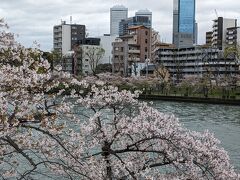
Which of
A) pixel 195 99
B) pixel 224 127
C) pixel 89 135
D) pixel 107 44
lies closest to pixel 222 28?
pixel 107 44

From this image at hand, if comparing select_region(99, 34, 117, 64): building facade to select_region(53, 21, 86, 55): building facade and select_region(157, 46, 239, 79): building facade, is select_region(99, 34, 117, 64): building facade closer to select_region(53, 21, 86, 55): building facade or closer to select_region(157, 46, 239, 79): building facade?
select_region(53, 21, 86, 55): building facade

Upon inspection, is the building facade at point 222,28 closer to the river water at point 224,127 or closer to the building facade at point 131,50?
the building facade at point 131,50

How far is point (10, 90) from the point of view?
14.0 feet

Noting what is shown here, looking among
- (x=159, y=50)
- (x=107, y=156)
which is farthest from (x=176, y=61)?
(x=107, y=156)

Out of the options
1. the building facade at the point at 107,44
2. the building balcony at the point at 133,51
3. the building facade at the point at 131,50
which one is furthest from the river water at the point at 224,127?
the building facade at the point at 107,44

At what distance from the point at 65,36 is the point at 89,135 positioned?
3303 inches

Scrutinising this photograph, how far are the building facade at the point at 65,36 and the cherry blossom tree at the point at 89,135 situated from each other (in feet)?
269

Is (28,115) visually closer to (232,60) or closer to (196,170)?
(196,170)

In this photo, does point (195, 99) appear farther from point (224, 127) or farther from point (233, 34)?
point (233, 34)

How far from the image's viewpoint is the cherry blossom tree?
4.00 meters

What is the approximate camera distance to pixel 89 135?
5.55 m

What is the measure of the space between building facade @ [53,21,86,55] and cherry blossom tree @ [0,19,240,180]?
269 feet

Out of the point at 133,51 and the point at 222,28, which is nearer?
the point at 133,51

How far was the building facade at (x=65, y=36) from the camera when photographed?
87500 mm
